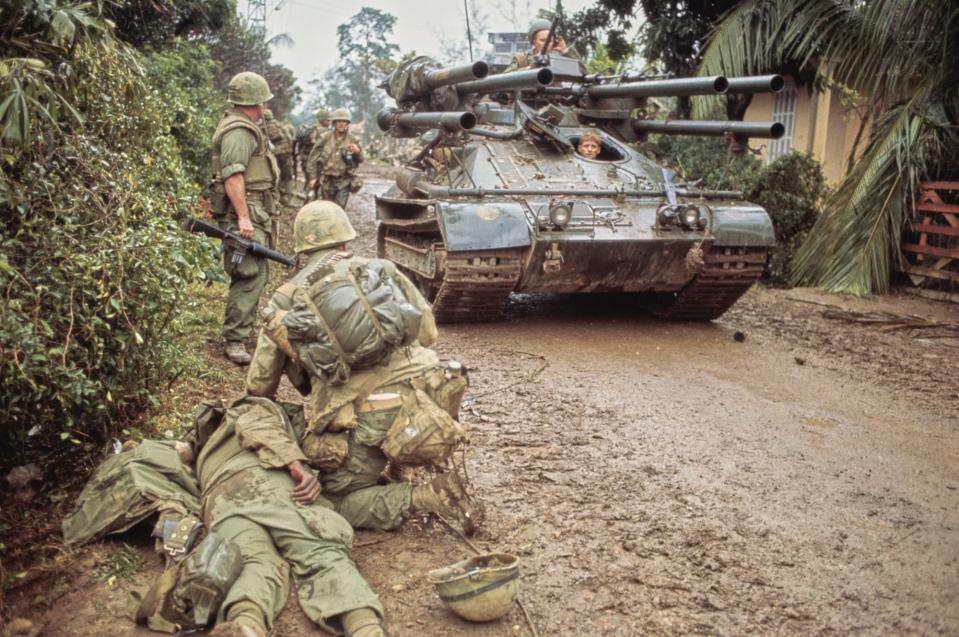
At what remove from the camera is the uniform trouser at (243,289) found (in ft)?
20.6

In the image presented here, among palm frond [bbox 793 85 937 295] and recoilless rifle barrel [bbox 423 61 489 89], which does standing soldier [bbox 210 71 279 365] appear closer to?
recoilless rifle barrel [bbox 423 61 489 89]

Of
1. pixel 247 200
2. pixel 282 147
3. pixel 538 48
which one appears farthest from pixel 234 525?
pixel 282 147

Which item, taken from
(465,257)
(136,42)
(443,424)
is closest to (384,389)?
(443,424)

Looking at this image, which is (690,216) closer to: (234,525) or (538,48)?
(538,48)

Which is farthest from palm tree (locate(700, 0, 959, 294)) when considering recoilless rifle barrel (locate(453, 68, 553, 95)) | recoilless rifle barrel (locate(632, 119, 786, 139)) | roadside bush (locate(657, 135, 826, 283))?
recoilless rifle barrel (locate(453, 68, 553, 95))

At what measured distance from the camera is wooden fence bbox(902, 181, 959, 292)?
1070 cm

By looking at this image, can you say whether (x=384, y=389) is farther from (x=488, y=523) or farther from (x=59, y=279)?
(x=59, y=279)

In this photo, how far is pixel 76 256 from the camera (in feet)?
12.3

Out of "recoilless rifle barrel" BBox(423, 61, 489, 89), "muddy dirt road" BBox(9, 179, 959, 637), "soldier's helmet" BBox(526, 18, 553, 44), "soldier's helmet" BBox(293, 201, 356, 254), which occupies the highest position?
"soldier's helmet" BBox(526, 18, 553, 44)

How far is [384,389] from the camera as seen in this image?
12.4ft

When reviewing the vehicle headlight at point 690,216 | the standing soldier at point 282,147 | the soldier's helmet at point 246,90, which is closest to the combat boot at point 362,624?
the soldier's helmet at point 246,90

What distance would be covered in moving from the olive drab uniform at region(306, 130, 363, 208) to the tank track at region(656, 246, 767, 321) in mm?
5440

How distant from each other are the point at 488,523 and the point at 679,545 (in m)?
0.79

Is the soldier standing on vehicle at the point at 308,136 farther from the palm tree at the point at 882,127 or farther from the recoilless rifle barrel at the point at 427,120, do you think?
the palm tree at the point at 882,127
